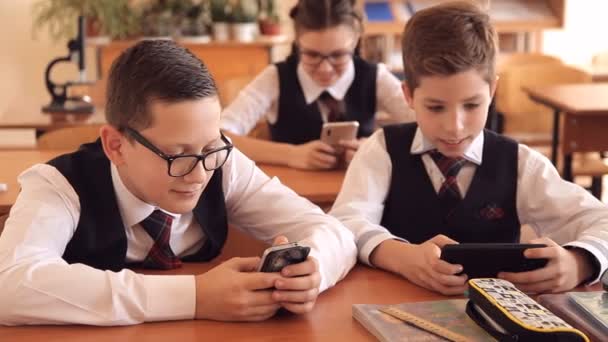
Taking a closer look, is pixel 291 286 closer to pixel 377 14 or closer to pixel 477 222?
pixel 477 222

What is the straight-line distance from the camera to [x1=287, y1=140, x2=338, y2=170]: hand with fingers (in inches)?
103

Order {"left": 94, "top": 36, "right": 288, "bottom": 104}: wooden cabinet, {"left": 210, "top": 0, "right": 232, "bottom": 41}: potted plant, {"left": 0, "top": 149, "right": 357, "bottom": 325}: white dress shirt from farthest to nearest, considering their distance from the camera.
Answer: {"left": 210, "top": 0, "right": 232, "bottom": 41}: potted plant, {"left": 94, "top": 36, "right": 288, "bottom": 104}: wooden cabinet, {"left": 0, "top": 149, "right": 357, "bottom": 325}: white dress shirt

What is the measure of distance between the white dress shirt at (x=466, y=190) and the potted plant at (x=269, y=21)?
12.4 ft

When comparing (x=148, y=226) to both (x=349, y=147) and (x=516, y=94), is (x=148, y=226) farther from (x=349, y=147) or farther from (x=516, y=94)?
(x=516, y=94)

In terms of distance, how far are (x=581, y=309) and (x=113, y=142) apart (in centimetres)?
82

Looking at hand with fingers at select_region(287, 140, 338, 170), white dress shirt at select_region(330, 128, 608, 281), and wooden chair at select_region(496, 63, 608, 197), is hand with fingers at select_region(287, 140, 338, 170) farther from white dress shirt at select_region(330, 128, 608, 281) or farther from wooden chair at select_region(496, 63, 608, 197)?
wooden chair at select_region(496, 63, 608, 197)

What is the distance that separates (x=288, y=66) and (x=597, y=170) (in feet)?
6.23

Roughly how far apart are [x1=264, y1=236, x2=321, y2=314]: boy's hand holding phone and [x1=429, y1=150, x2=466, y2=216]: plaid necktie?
58cm

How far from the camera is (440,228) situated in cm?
197

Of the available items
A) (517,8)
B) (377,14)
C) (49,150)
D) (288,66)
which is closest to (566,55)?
(517,8)

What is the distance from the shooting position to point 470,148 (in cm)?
192

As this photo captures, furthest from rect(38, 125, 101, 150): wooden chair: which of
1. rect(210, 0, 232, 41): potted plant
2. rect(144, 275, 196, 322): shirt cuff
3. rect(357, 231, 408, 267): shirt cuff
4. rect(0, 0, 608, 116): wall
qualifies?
rect(0, 0, 608, 116): wall

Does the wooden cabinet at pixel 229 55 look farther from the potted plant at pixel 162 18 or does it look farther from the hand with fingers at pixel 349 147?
the hand with fingers at pixel 349 147

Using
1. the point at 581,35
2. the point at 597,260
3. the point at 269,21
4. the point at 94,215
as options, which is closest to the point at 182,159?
the point at 94,215
